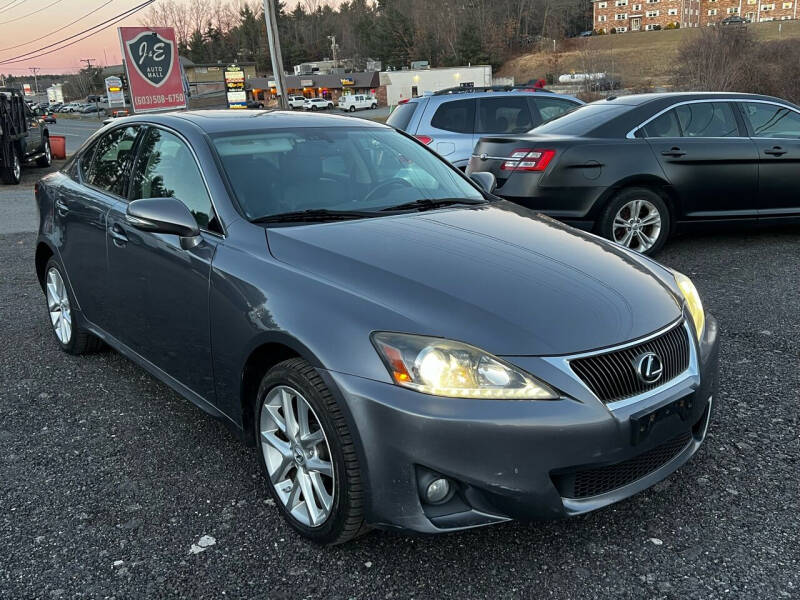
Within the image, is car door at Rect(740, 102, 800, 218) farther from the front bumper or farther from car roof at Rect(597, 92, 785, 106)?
the front bumper

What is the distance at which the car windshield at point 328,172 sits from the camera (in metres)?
3.28

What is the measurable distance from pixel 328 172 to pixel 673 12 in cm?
15651

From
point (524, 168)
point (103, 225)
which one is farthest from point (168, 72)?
point (103, 225)

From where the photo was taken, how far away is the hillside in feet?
246

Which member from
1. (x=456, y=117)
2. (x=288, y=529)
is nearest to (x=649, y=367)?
(x=288, y=529)

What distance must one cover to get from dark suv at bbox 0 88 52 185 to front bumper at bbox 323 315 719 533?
678 inches

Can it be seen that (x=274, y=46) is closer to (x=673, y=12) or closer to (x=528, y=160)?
(x=528, y=160)

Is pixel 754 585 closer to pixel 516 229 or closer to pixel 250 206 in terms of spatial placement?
pixel 516 229

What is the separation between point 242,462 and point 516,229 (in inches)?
65.9

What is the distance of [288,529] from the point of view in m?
2.75

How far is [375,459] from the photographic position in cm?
227

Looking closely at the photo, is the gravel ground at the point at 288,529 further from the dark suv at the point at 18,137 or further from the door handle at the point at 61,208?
the dark suv at the point at 18,137

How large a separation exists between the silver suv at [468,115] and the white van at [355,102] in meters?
68.0

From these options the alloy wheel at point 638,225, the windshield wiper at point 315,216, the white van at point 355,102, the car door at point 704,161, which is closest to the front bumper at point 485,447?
the windshield wiper at point 315,216
